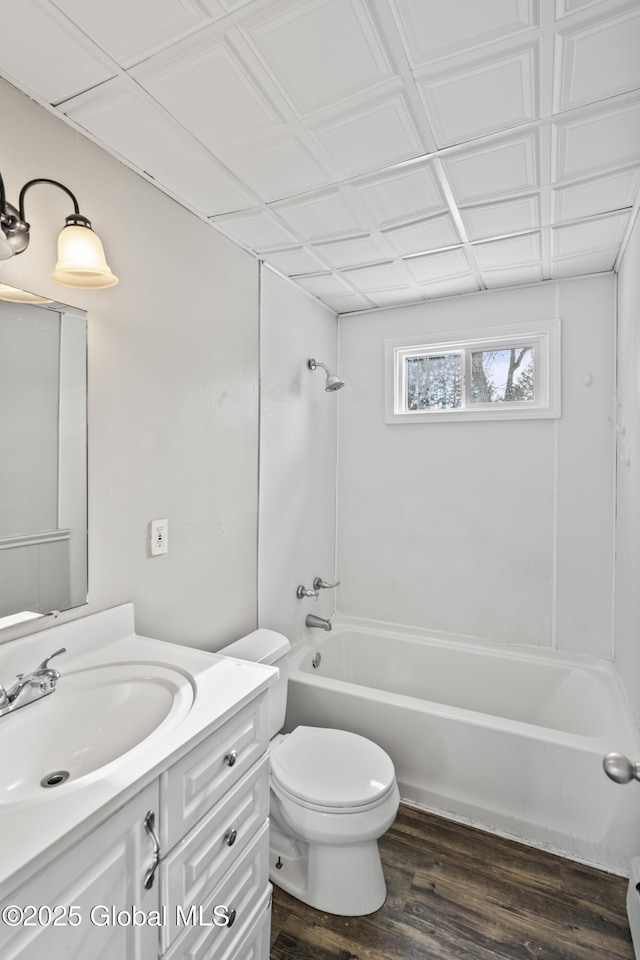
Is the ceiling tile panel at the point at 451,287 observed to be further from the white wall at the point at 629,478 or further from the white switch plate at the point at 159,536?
the white switch plate at the point at 159,536

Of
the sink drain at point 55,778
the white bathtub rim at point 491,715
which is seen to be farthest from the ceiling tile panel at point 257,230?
the white bathtub rim at point 491,715

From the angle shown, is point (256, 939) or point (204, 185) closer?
point (256, 939)

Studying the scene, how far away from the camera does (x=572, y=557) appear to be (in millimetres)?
2428

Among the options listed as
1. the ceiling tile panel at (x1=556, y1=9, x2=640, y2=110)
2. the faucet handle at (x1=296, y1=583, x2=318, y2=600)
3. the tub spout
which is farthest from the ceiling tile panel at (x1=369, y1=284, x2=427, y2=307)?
the tub spout

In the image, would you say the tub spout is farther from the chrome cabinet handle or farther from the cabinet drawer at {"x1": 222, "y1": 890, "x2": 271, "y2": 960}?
the chrome cabinet handle

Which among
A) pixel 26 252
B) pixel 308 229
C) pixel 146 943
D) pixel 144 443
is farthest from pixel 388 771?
pixel 308 229

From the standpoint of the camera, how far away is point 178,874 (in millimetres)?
954

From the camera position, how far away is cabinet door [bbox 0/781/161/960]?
2.20 feet

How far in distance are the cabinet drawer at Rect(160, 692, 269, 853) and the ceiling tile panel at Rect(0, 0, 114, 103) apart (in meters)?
1.55

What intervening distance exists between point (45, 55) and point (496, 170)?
125 centimetres

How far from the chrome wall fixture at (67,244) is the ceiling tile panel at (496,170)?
107cm

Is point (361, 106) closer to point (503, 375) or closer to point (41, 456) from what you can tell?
point (41, 456)

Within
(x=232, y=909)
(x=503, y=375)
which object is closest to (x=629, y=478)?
(x=503, y=375)

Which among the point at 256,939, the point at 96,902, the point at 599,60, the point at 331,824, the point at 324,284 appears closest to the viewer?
the point at 96,902
